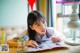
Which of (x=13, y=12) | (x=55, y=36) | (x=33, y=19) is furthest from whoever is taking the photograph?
(x=13, y=12)

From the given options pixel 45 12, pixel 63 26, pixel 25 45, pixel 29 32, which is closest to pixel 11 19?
pixel 45 12

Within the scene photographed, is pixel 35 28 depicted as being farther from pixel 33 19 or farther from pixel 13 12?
pixel 13 12

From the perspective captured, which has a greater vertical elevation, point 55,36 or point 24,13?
point 24,13

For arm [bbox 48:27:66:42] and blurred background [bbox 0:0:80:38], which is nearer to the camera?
arm [bbox 48:27:66:42]

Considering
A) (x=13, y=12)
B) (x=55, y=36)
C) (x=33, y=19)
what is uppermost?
(x=13, y=12)

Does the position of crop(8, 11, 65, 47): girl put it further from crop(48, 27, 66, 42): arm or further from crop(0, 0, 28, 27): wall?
crop(0, 0, 28, 27): wall

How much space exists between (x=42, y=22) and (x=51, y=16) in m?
1.25

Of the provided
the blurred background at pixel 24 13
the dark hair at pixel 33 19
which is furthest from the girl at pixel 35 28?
the blurred background at pixel 24 13

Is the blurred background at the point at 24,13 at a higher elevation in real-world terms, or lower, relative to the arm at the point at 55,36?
higher

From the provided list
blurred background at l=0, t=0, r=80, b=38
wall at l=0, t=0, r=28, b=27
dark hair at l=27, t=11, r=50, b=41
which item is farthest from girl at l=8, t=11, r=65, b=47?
wall at l=0, t=0, r=28, b=27

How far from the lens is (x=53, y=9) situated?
259 centimetres

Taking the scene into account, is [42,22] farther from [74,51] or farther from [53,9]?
[53,9]

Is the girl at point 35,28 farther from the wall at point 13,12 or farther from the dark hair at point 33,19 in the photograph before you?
the wall at point 13,12

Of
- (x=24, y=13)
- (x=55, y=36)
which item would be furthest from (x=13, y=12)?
(x=55, y=36)
